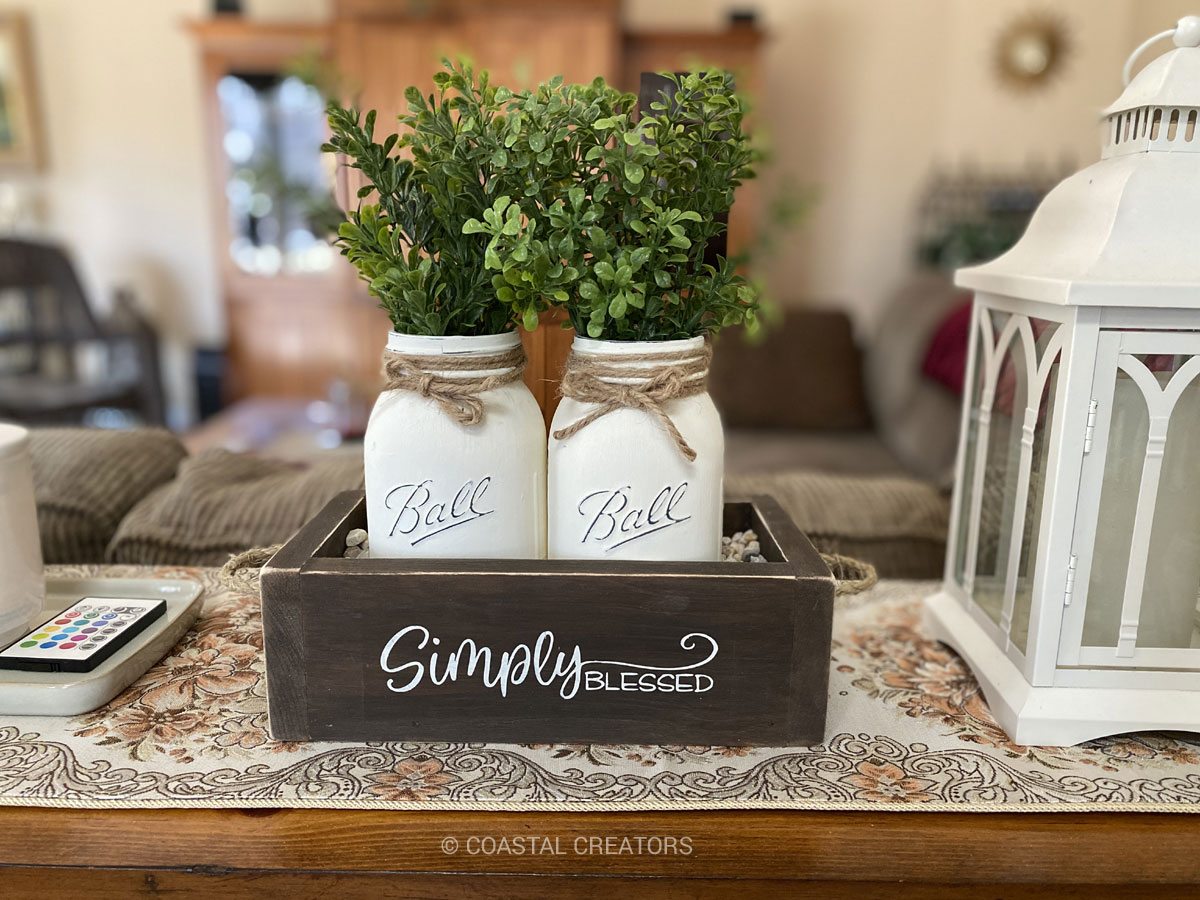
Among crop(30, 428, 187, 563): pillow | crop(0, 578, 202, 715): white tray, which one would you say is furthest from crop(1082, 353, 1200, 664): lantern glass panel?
crop(30, 428, 187, 563): pillow

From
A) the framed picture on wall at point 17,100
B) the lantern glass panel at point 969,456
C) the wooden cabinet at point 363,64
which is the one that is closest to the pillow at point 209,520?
the lantern glass panel at point 969,456

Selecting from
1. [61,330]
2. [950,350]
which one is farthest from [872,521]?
[61,330]

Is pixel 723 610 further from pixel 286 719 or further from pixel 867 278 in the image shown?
pixel 867 278

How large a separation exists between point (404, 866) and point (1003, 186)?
3.67m

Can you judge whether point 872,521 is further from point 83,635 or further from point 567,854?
point 83,635

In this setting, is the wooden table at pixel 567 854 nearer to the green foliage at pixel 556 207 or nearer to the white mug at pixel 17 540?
the white mug at pixel 17 540

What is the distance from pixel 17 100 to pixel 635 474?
14.6ft

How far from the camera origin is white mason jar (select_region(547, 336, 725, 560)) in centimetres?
56

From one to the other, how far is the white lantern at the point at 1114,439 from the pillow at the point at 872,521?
1.32 feet

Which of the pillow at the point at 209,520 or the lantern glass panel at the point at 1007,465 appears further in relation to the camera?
the pillow at the point at 209,520

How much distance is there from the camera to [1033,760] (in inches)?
22.3

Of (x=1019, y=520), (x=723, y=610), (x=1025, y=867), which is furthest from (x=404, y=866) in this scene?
(x=1019, y=520)

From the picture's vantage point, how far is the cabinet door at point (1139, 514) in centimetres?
54

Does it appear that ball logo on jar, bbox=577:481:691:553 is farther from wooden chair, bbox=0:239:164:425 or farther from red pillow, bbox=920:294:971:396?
wooden chair, bbox=0:239:164:425
